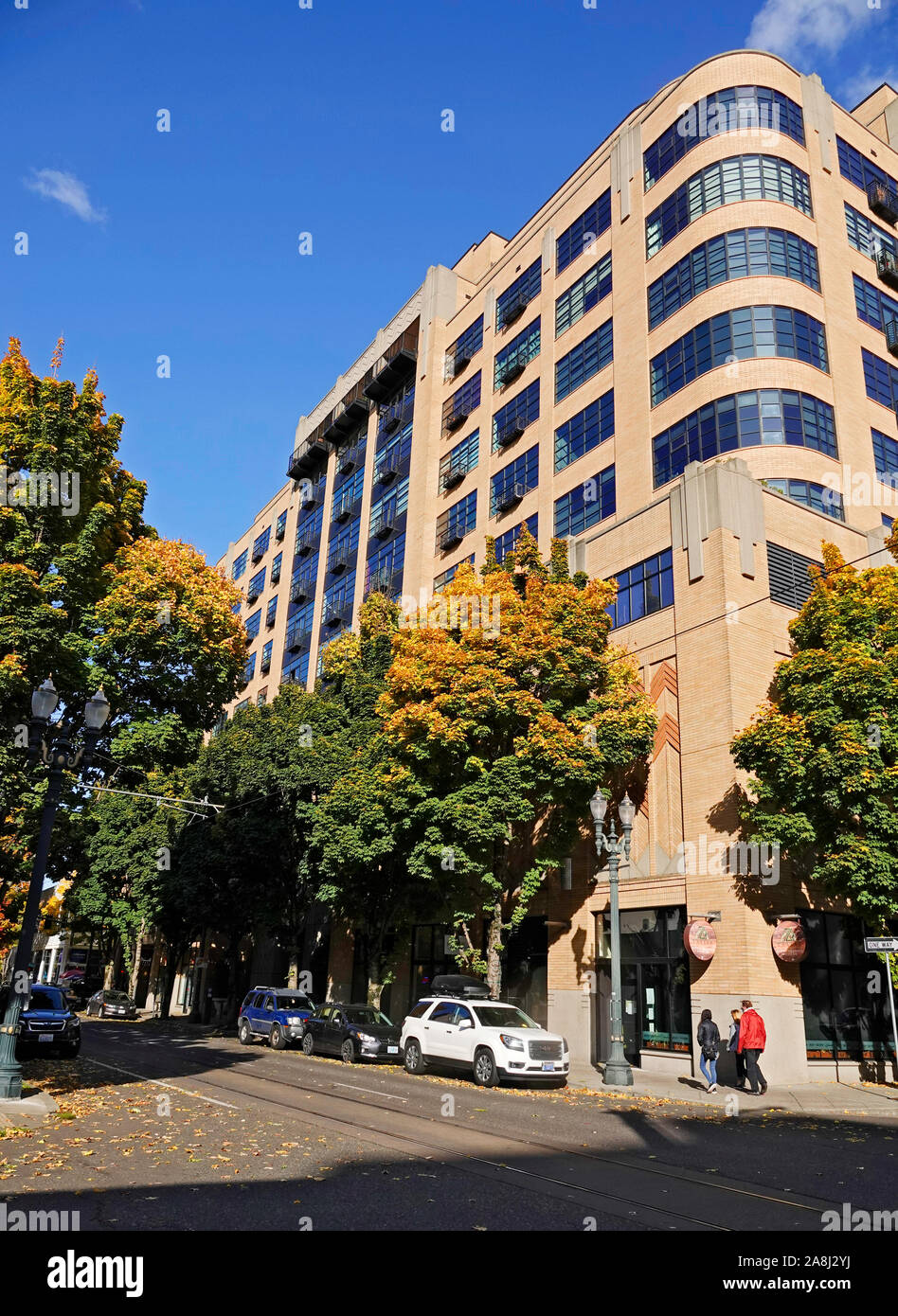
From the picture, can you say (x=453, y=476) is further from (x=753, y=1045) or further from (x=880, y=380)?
(x=753, y=1045)

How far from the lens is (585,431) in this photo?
33562 millimetres

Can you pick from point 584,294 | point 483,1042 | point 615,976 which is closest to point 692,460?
point 584,294

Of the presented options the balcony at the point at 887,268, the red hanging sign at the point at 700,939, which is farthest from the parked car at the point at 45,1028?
the balcony at the point at 887,268

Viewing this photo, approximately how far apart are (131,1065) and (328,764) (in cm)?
1183

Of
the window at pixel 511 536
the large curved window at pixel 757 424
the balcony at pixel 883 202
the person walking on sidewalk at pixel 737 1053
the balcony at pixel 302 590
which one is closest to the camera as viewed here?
the person walking on sidewalk at pixel 737 1053

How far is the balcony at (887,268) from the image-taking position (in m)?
32.4

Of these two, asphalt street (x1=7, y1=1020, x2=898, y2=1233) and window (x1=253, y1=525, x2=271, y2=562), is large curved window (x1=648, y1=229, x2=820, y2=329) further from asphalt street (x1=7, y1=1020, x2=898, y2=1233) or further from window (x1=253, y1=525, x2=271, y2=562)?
window (x1=253, y1=525, x2=271, y2=562)

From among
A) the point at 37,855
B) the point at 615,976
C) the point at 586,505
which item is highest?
the point at 586,505

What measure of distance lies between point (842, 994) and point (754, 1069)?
4.97 m

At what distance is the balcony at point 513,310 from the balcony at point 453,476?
22.1 ft

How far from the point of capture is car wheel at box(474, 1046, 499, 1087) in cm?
1803

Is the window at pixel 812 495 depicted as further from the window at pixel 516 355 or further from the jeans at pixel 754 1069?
the window at pixel 516 355

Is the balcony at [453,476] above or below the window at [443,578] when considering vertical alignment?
above

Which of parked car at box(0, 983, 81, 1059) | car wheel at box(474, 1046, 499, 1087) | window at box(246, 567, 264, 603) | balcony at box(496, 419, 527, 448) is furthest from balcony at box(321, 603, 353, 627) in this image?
car wheel at box(474, 1046, 499, 1087)
